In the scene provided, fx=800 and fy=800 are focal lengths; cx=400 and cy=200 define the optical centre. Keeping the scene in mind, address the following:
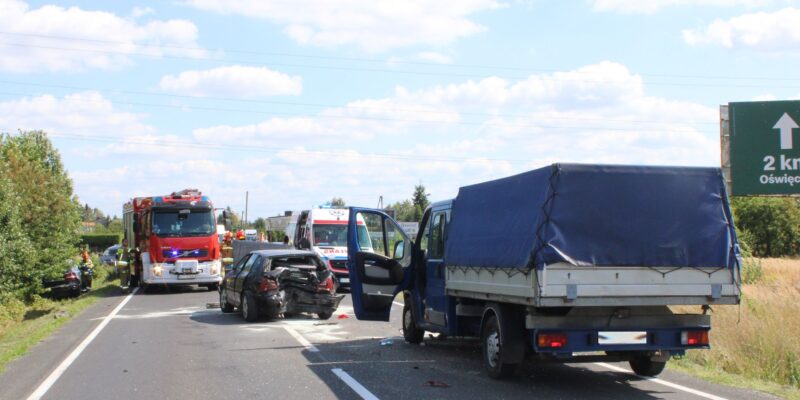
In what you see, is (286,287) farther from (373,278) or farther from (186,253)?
(186,253)

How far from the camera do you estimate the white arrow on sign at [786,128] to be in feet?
83.5

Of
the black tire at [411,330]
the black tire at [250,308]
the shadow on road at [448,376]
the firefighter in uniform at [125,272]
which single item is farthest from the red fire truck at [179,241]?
the black tire at [411,330]

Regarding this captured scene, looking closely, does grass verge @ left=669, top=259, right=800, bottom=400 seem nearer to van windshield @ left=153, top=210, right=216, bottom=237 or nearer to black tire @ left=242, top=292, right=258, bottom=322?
black tire @ left=242, top=292, right=258, bottom=322

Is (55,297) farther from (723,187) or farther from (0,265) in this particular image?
(723,187)

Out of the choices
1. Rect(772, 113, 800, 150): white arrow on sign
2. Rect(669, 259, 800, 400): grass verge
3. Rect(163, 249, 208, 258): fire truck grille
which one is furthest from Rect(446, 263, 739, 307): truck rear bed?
Rect(772, 113, 800, 150): white arrow on sign

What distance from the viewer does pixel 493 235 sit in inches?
380

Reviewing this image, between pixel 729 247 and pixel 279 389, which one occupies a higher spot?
pixel 729 247

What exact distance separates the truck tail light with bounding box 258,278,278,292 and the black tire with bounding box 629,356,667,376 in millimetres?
8374

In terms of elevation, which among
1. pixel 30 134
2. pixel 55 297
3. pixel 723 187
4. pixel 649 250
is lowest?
pixel 55 297

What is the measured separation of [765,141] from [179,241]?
1901 centimetres

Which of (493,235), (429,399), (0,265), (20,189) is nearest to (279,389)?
(429,399)

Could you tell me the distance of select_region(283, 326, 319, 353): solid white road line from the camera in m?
12.2

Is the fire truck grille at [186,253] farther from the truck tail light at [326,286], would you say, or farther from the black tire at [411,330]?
the black tire at [411,330]

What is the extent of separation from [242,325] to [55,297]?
17.3m
